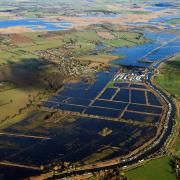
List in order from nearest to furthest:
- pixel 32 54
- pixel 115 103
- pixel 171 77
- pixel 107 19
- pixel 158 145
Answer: pixel 158 145 → pixel 115 103 → pixel 171 77 → pixel 32 54 → pixel 107 19

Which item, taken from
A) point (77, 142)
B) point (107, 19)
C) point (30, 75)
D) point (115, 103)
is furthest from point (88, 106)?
point (107, 19)

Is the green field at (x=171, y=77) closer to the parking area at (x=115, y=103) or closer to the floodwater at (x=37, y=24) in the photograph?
the parking area at (x=115, y=103)

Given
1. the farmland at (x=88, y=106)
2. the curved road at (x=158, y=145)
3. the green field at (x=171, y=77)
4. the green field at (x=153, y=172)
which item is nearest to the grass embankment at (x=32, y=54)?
the farmland at (x=88, y=106)

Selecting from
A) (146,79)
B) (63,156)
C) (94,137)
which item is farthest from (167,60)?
(63,156)

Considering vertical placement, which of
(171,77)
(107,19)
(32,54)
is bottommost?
(32,54)

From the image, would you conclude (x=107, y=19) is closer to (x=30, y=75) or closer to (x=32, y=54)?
(x=32, y=54)

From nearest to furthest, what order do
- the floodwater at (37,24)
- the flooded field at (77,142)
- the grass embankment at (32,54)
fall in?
the flooded field at (77,142), the grass embankment at (32,54), the floodwater at (37,24)

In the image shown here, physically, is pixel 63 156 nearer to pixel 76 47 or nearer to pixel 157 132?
pixel 157 132

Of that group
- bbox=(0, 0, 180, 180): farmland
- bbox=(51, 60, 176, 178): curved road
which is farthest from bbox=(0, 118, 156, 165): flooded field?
bbox=(51, 60, 176, 178): curved road
